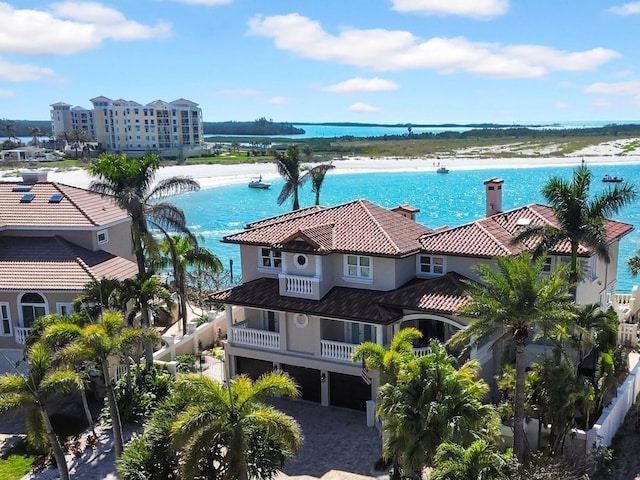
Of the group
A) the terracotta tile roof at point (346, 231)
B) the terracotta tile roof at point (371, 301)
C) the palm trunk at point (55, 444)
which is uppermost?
the terracotta tile roof at point (346, 231)

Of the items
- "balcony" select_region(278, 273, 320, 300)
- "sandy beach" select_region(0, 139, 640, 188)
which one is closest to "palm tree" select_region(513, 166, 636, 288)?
"balcony" select_region(278, 273, 320, 300)

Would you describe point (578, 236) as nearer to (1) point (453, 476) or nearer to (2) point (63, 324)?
(1) point (453, 476)

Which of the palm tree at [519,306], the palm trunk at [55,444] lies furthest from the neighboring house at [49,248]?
the palm tree at [519,306]

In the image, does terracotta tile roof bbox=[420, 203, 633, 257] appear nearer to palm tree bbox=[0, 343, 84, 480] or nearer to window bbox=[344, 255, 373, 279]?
window bbox=[344, 255, 373, 279]

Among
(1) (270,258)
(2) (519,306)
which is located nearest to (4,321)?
(1) (270,258)

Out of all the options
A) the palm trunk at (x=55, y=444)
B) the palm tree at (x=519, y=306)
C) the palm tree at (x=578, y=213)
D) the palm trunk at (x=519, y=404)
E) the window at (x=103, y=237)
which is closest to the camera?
the palm tree at (x=519, y=306)

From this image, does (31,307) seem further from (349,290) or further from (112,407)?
(349,290)

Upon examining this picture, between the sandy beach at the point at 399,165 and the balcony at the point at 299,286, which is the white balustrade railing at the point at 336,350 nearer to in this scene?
the balcony at the point at 299,286
